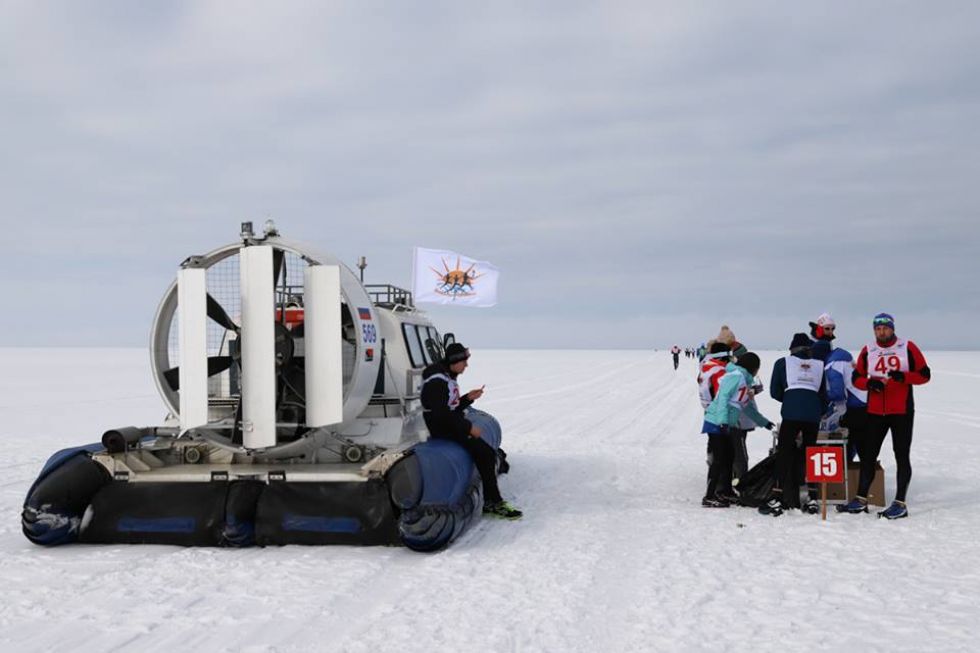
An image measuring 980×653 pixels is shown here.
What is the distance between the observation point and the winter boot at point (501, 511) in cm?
713

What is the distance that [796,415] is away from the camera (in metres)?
7.43

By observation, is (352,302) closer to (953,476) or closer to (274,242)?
(274,242)

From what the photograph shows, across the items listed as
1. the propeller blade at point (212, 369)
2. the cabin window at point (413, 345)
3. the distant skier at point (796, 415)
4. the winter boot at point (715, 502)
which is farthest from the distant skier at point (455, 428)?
the distant skier at point (796, 415)

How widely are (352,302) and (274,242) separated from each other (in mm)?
798

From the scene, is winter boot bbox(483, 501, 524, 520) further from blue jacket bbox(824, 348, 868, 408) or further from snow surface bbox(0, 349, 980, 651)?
blue jacket bbox(824, 348, 868, 408)

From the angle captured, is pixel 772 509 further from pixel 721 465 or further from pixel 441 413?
pixel 441 413

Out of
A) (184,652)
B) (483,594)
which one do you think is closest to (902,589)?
(483,594)

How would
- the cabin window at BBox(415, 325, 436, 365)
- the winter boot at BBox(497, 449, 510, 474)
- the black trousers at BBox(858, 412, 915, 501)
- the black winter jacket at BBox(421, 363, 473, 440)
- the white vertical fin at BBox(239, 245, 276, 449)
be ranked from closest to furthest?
the white vertical fin at BBox(239, 245, 276, 449) → the black winter jacket at BBox(421, 363, 473, 440) → the black trousers at BBox(858, 412, 915, 501) → the cabin window at BBox(415, 325, 436, 365) → the winter boot at BBox(497, 449, 510, 474)

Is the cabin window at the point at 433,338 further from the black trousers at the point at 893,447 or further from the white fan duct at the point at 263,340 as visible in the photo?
the black trousers at the point at 893,447

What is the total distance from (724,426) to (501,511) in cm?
241

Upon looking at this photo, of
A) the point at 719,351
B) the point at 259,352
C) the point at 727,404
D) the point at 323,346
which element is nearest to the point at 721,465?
the point at 727,404


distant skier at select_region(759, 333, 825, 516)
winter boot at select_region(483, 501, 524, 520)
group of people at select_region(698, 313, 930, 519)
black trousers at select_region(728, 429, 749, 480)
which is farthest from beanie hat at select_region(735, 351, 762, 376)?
winter boot at select_region(483, 501, 524, 520)

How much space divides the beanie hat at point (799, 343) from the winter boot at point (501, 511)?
10.0ft

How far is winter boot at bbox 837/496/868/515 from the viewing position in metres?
7.30
